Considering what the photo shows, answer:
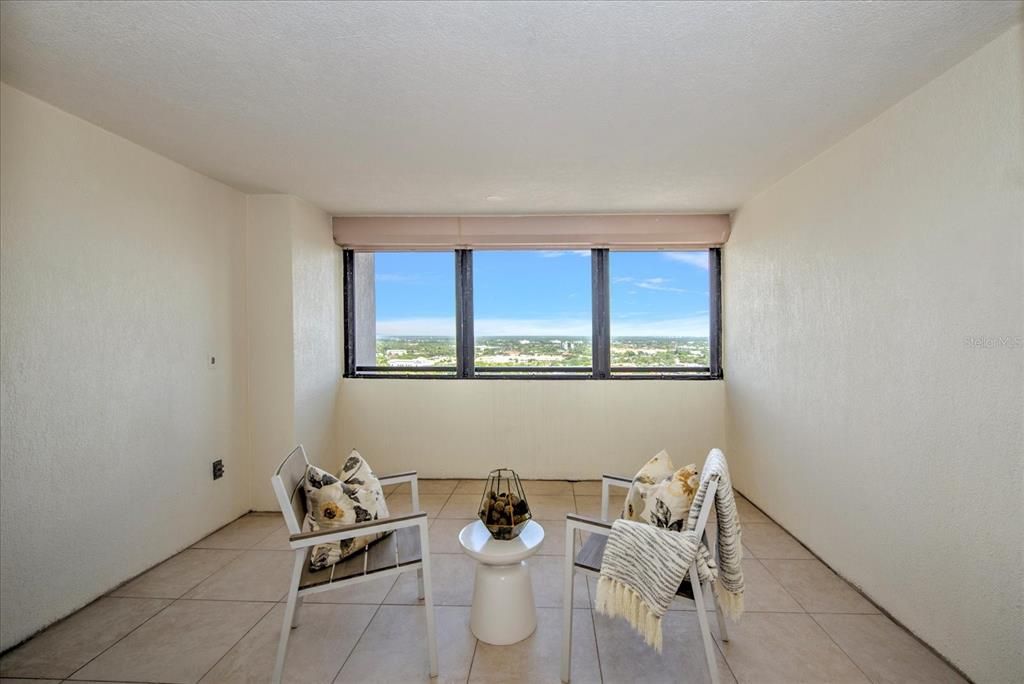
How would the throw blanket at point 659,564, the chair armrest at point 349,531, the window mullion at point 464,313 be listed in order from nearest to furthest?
the throw blanket at point 659,564, the chair armrest at point 349,531, the window mullion at point 464,313

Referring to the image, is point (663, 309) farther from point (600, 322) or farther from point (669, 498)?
point (669, 498)

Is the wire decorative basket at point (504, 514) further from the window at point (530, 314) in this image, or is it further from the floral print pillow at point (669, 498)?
the window at point (530, 314)

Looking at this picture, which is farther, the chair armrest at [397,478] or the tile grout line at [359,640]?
the chair armrest at [397,478]

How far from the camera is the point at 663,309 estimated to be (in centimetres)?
458

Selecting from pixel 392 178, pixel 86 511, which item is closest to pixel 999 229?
pixel 392 178

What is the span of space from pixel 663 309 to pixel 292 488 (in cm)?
359

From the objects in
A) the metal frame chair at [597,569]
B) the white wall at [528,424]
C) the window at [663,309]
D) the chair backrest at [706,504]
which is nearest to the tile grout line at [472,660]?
the metal frame chair at [597,569]

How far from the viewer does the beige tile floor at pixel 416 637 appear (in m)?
1.95

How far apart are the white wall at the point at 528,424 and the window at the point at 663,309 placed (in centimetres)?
31

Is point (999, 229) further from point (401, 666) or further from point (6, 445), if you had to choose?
point (6, 445)

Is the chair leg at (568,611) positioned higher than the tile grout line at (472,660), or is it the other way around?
the chair leg at (568,611)

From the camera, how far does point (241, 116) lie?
7.67 ft

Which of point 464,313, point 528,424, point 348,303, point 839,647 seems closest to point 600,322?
point 528,424

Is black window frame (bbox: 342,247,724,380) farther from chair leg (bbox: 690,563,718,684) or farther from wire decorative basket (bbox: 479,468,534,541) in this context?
chair leg (bbox: 690,563,718,684)
